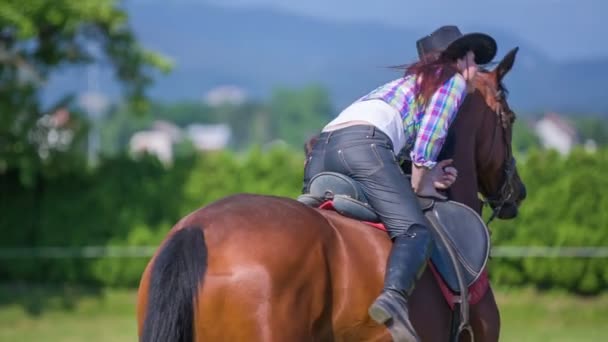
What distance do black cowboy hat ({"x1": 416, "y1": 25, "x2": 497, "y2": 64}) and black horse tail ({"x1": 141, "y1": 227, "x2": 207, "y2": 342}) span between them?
5.96 feet

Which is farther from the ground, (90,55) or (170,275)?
(170,275)

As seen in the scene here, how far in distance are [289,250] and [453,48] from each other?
64.3 inches

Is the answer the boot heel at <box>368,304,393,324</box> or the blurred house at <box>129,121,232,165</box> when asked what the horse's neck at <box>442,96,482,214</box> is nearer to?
the boot heel at <box>368,304,393,324</box>

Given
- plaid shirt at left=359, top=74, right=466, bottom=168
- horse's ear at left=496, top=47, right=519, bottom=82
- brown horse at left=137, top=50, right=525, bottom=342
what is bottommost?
brown horse at left=137, top=50, right=525, bottom=342

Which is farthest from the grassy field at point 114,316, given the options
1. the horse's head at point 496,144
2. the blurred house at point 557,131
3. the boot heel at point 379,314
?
the blurred house at point 557,131

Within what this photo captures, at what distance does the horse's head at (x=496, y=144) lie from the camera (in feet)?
17.8

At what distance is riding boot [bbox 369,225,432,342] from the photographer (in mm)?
4117

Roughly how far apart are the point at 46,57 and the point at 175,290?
12.7 meters

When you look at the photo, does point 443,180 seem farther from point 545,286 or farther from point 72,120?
point 72,120

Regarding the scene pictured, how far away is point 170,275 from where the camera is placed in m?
3.87

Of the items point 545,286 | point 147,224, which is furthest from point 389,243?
point 147,224

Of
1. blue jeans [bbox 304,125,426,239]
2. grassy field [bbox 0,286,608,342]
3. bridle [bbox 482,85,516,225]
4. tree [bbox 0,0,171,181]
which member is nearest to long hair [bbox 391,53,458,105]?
blue jeans [bbox 304,125,426,239]

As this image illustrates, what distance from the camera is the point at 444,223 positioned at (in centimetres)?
485

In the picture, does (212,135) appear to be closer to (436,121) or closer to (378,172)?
(436,121)
